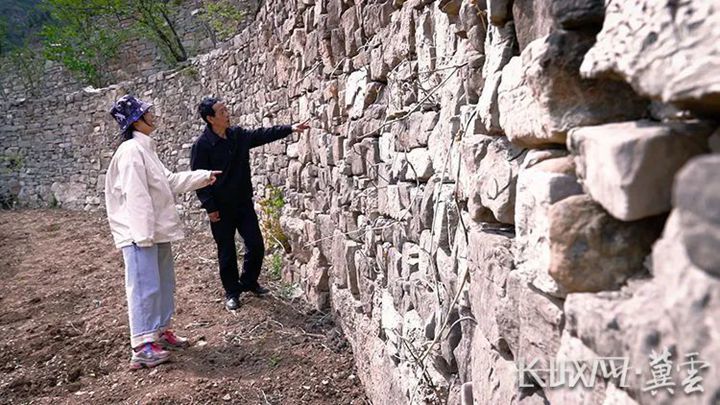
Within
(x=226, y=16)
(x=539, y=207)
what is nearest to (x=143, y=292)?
(x=539, y=207)

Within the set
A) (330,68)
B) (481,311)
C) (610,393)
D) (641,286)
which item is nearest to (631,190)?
(641,286)

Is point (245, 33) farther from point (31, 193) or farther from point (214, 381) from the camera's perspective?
point (31, 193)

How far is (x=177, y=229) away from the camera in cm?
331

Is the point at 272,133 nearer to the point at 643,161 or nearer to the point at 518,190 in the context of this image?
the point at 518,190

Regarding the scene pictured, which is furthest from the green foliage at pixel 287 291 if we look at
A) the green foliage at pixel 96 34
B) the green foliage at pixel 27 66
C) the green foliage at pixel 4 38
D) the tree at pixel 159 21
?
the green foliage at pixel 4 38

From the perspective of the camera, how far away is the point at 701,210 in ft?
1.88

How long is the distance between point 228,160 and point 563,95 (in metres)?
3.36

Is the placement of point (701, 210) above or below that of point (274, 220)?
above

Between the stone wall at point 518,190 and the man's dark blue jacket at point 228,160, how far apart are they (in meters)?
0.79

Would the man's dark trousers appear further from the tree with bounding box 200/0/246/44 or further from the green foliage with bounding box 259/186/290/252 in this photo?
the tree with bounding box 200/0/246/44

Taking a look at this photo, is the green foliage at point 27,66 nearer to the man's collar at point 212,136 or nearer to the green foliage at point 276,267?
the green foliage at point 276,267

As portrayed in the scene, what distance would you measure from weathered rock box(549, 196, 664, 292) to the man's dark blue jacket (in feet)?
10.5

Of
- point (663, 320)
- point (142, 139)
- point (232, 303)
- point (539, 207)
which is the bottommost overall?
point (232, 303)

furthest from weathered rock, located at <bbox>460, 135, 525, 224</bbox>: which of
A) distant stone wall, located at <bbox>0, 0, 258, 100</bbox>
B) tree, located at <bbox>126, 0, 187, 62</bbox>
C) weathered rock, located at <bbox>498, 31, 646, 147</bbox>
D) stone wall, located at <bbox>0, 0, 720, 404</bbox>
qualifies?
tree, located at <bbox>126, 0, 187, 62</bbox>
